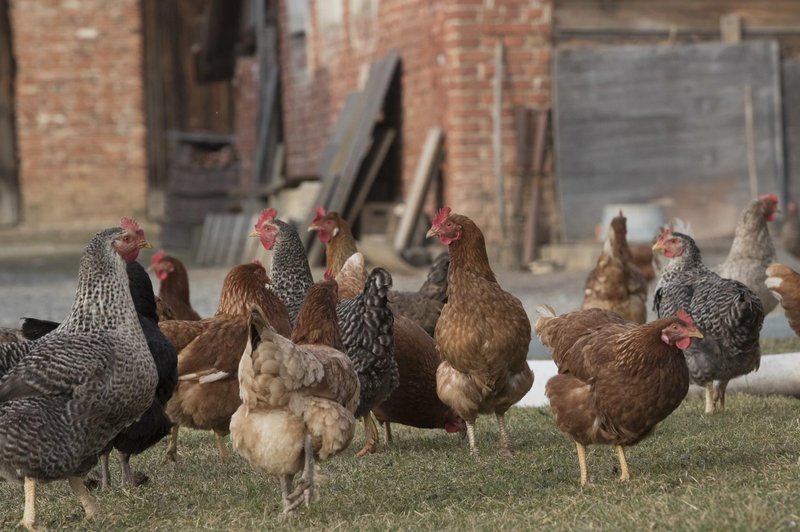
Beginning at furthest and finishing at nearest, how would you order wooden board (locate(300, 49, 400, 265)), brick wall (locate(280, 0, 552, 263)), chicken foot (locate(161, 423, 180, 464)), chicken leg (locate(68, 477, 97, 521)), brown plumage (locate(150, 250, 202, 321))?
1. wooden board (locate(300, 49, 400, 265))
2. brick wall (locate(280, 0, 552, 263))
3. brown plumage (locate(150, 250, 202, 321))
4. chicken foot (locate(161, 423, 180, 464))
5. chicken leg (locate(68, 477, 97, 521))

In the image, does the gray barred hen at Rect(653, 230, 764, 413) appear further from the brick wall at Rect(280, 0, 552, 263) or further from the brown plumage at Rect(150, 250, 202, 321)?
the brick wall at Rect(280, 0, 552, 263)

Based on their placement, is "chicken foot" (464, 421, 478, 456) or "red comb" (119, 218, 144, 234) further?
"chicken foot" (464, 421, 478, 456)

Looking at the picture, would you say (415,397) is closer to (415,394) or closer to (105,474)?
(415,394)

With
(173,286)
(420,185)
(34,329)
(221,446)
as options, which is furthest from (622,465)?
(420,185)

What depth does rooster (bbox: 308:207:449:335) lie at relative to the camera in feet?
26.8

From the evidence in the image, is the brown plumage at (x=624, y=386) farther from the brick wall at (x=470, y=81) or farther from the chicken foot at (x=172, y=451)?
the brick wall at (x=470, y=81)

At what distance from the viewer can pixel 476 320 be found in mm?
6766

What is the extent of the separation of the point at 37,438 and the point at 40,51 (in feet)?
72.2

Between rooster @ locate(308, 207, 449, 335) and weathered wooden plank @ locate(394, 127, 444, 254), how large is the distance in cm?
611

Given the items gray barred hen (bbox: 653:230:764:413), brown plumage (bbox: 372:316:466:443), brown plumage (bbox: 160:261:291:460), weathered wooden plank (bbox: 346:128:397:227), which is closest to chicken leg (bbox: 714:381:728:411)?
gray barred hen (bbox: 653:230:764:413)

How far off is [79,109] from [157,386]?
68.9 ft

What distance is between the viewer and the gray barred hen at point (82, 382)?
5.25 metres

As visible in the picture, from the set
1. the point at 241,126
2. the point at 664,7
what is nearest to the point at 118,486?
the point at 664,7

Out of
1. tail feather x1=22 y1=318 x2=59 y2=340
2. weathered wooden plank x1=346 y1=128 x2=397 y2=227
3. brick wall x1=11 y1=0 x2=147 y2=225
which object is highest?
brick wall x1=11 y1=0 x2=147 y2=225
